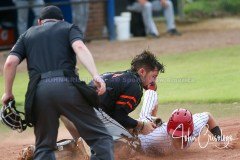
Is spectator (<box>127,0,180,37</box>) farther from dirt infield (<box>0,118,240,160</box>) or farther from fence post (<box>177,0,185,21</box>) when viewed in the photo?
dirt infield (<box>0,118,240,160</box>)

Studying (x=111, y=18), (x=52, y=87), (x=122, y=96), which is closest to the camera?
(x=52, y=87)

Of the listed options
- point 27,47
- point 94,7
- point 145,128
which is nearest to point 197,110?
point 145,128

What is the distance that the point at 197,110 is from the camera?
9750mm

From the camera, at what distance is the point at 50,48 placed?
5.87m

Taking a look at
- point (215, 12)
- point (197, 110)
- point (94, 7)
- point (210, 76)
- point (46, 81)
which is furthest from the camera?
point (215, 12)

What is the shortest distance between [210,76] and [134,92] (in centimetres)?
597

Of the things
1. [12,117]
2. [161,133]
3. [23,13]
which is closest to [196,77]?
[161,133]

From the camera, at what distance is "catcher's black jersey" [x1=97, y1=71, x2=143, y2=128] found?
6727 mm

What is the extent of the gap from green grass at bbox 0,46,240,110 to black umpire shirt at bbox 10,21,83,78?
4.58m

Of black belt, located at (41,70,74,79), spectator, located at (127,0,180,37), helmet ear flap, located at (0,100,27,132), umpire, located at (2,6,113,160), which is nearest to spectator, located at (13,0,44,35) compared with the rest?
spectator, located at (127,0,180,37)

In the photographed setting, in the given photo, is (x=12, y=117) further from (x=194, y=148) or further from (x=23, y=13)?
(x=23, y=13)

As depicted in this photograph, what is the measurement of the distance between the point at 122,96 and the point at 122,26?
1157cm

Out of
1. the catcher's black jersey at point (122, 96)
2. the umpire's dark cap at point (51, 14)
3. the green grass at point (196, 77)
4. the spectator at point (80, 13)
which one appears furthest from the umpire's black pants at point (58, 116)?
the spectator at point (80, 13)

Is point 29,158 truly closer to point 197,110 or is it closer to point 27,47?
point 27,47
